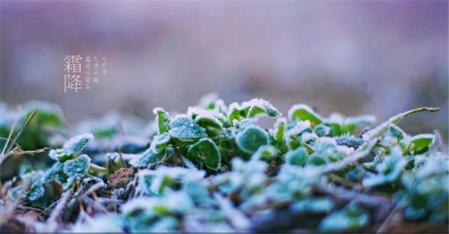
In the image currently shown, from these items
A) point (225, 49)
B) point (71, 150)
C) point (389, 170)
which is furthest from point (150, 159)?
point (225, 49)

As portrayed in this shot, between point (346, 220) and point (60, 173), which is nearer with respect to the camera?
point (346, 220)

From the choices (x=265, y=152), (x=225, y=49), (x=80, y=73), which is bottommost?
(x=265, y=152)

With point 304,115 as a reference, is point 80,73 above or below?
above

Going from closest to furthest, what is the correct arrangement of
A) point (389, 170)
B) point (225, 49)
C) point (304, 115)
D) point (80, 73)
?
point (389, 170), point (304, 115), point (80, 73), point (225, 49)

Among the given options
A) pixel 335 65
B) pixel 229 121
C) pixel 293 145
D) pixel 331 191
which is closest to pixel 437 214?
pixel 331 191

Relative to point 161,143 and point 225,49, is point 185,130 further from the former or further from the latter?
point 225,49

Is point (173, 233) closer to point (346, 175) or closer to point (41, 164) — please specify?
point (346, 175)

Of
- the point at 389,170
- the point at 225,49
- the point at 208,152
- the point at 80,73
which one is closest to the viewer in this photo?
the point at 389,170
